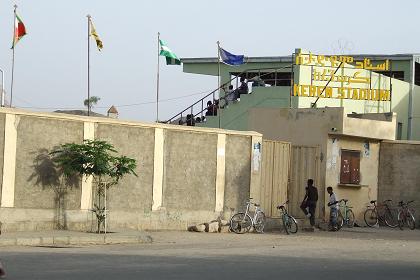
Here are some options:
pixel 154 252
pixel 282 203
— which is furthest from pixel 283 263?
pixel 282 203

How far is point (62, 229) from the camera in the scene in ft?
67.2

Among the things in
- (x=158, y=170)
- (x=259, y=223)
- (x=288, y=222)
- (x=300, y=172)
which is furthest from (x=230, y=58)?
(x=158, y=170)

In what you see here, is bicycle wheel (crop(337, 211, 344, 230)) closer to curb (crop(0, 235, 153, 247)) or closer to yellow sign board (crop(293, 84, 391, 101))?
curb (crop(0, 235, 153, 247))

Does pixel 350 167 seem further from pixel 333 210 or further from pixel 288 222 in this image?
pixel 288 222

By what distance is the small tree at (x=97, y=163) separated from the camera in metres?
20.1

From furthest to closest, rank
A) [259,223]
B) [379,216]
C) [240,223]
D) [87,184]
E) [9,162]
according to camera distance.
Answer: [379,216], [259,223], [240,223], [87,184], [9,162]

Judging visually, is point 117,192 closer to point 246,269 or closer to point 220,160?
point 220,160

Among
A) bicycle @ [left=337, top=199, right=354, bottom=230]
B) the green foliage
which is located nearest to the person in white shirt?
bicycle @ [left=337, top=199, right=354, bottom=230]

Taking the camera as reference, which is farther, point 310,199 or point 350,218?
point 350,218

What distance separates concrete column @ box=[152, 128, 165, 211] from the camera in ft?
74.5

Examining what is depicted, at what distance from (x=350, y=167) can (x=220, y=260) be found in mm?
15617

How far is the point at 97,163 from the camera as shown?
20016mm

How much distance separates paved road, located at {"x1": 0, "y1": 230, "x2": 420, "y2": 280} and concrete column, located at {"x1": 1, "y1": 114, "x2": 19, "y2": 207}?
2807 millimetres

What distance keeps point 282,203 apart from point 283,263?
39.5ft
